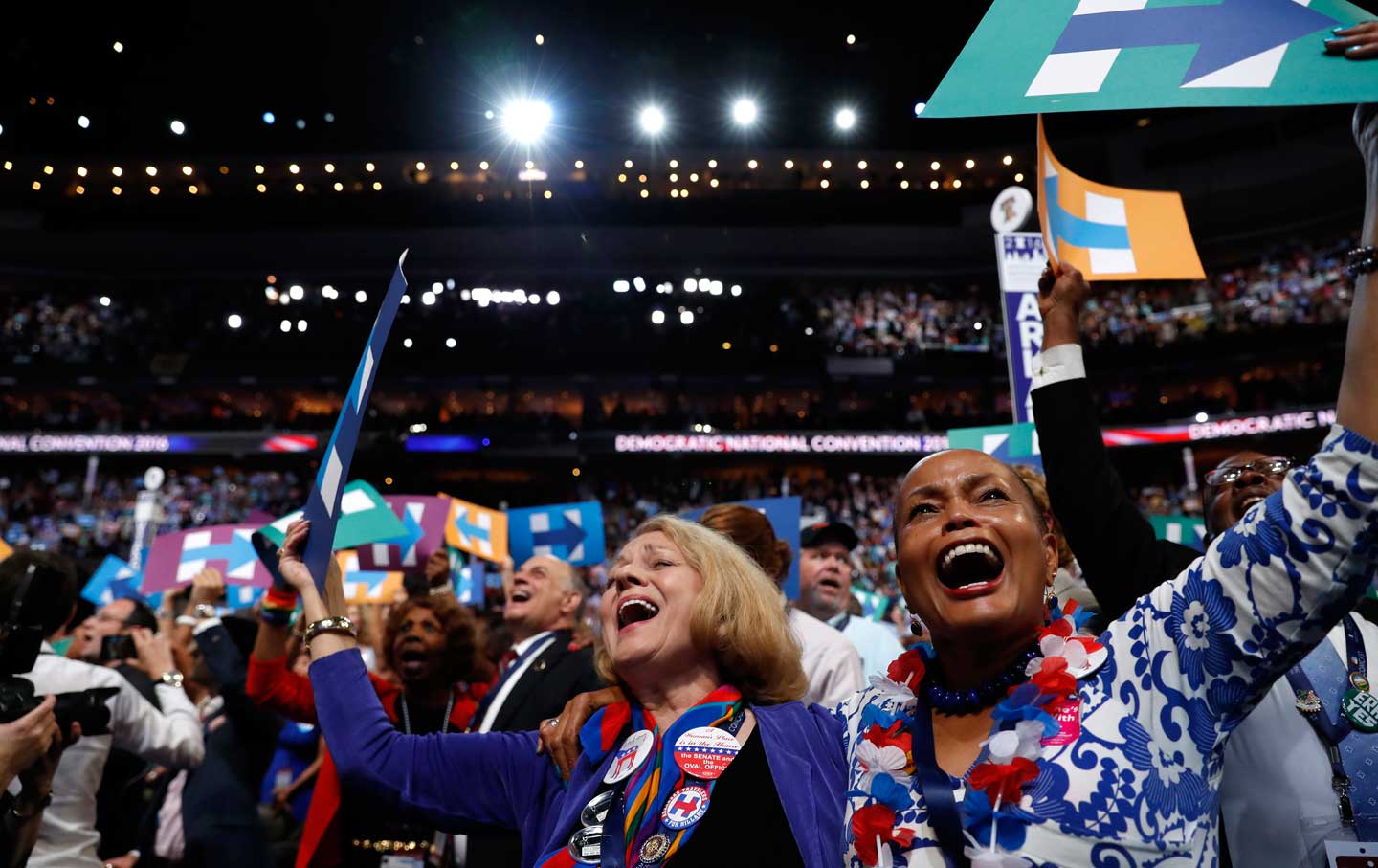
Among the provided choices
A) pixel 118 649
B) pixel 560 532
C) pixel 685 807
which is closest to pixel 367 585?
pixel 560 532

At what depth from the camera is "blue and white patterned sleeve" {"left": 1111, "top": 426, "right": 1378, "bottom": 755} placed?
3.14ft

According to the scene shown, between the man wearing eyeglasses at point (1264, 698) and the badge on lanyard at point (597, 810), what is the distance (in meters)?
0.87

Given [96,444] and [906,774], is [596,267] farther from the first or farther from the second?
[906,774]

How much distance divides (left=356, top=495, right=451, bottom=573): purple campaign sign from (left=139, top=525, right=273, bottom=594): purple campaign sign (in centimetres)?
99

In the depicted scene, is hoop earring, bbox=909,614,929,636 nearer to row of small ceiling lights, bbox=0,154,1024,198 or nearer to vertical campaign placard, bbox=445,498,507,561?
vertical campaign placard, bbox=445,498,507,561

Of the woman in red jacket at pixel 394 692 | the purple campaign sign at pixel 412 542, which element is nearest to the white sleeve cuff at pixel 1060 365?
the woman in red jacket at pixel 394 692

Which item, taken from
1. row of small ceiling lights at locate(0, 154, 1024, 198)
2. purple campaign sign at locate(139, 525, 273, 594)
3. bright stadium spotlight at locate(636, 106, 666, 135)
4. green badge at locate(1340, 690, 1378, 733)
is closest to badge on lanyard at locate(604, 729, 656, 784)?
green badge at locate(1340, 690, 1378, 733)

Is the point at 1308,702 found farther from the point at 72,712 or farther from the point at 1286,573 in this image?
the point at 72,712

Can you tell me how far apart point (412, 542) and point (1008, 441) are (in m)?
3.14

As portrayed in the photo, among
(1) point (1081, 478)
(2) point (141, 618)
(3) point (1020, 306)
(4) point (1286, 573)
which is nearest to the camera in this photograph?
(4) point (1286, 573)

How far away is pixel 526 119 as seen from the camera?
20672mm

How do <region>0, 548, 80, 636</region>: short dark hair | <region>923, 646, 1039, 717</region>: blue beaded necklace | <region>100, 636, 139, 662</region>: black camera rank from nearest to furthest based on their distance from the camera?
<region>923, 646, 1039, 717</region>: blue beaded necklace < <region>0, 548, 80, 636</region>: short dark hair < <region>100, 636, 139, 662</region>: black camera

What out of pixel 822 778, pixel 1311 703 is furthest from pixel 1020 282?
pixel 822 778

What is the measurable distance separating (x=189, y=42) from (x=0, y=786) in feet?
62.9
